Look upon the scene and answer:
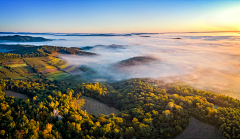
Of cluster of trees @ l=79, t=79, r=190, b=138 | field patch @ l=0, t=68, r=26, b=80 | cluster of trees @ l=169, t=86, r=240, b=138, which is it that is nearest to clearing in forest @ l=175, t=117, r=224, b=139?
cluster of trees @ l=79, t=79, r=190, b=138

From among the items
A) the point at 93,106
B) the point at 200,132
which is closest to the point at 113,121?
the point at 93,106

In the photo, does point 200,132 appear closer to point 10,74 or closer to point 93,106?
point 93,106

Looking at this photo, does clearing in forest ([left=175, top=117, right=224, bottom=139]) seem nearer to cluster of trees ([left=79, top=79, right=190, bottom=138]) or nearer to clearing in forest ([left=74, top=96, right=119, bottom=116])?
cluster of trees ([left=79, top=79, right=190, bottom=138])

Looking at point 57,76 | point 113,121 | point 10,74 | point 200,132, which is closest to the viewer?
point 200,132

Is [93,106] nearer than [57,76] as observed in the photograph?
Yes

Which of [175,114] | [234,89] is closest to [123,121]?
[175,114]

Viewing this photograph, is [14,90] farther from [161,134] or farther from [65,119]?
[161,134]
